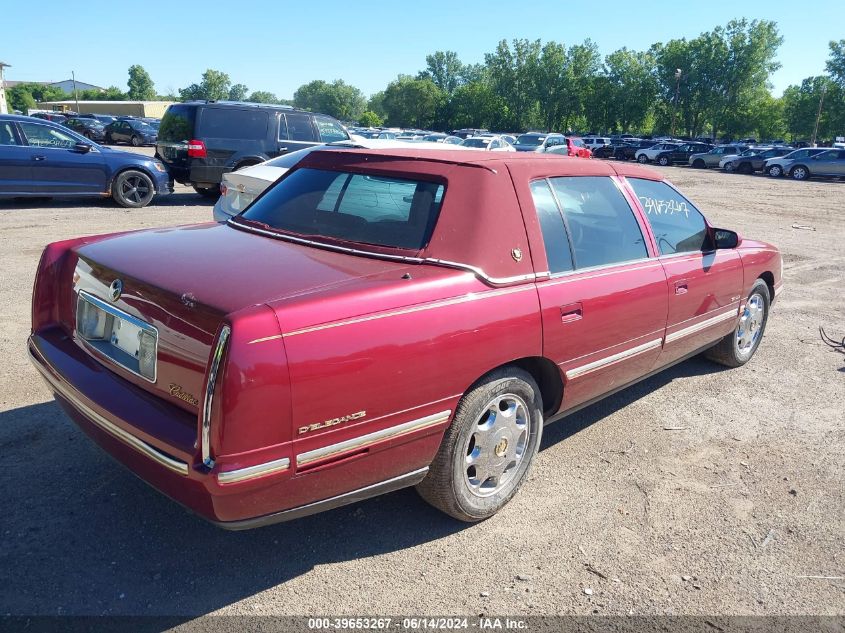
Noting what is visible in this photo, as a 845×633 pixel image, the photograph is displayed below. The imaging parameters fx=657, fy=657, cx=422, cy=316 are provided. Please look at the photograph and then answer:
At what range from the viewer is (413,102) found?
120000 millimetres

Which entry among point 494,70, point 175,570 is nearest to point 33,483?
point 175,570

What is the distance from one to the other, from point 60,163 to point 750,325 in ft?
37.7

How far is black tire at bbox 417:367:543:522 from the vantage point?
288cm

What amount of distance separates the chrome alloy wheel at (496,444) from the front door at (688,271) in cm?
141

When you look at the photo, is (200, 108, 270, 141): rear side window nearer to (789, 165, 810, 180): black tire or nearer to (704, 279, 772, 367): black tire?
(704, 279, 772, 367): black tire

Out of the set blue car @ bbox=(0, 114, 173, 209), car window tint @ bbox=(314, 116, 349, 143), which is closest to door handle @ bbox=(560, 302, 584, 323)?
blue car @ bbox=(0, 114, 173, 209)

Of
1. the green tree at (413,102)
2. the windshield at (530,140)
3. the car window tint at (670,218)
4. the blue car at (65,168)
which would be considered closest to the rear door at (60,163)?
the blue car at (65,168)

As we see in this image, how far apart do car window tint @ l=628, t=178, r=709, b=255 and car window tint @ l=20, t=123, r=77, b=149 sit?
1107cm

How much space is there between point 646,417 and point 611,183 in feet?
5.28

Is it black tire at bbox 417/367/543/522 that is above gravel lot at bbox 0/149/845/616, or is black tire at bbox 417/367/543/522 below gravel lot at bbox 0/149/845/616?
above

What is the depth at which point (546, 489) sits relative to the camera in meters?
3.52

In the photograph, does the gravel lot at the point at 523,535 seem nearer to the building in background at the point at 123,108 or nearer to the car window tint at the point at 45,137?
the car window tint at the point at 45,137

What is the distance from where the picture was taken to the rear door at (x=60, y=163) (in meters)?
11.6

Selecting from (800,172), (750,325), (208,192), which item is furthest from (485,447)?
(800,172)
